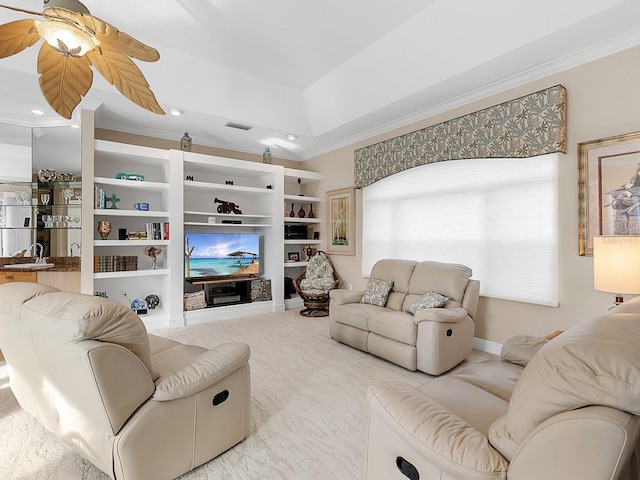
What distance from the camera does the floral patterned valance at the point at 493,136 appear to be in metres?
2.93

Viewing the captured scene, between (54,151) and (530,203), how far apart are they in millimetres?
5507

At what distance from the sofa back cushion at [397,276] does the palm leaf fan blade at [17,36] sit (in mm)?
3534

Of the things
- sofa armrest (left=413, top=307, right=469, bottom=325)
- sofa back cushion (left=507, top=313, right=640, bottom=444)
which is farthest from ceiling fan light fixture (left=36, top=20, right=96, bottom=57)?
sofa armrest (left=413, top=307, right=469, bottom=325)

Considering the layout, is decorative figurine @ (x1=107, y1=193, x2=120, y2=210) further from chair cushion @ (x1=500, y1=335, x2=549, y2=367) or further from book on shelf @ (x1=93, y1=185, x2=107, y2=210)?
chair cushion @ (x1=500, y1=335, x2=549, y2=367)

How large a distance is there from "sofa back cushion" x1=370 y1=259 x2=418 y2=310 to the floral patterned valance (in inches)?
51.5

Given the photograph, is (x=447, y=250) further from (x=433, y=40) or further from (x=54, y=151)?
(x=54, y=151)

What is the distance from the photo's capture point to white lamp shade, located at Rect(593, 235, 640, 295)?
6.81 feet

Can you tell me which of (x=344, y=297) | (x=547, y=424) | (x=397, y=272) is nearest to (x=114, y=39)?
(x=547, y=424)

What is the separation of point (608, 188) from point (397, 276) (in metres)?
2.05

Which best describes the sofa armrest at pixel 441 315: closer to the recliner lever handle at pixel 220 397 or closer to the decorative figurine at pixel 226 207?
the recliner lever handle at pixel 220 397

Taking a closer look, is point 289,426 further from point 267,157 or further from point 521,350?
point 267,157

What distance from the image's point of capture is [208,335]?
4031 millimetres

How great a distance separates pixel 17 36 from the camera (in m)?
1.72

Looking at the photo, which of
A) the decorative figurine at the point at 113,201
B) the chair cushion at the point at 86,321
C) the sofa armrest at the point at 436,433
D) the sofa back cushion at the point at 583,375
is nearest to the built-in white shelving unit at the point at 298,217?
the decorative figurine at the point at 113,201
